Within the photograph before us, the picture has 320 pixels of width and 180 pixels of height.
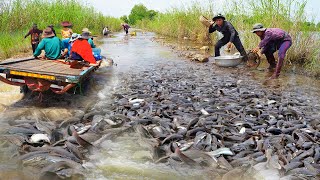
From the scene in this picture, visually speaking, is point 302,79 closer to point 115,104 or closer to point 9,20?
point 115,104

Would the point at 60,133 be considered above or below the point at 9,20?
below

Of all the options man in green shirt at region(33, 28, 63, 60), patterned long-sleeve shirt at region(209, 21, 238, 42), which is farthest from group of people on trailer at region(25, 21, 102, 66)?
patterned long-sleeve shirt at region(209, 21, 238, 42)

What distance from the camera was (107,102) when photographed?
732cm

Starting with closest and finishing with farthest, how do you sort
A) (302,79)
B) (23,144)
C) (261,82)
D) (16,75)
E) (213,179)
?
(213,179), (23,144), (16,75), (261,82), (302,79)

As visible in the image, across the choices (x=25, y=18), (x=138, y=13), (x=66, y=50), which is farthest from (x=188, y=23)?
(x=138, y=13)

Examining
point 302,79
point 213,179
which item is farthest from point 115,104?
point 302,79

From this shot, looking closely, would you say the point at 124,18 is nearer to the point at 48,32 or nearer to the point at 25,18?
the point at 25,18

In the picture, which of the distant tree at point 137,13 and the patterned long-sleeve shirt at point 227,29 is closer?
the patterned long-sleeve shirt at point 227,29

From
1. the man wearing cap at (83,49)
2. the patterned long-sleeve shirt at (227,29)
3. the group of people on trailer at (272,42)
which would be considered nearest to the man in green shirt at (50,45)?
the man wearing cap at (83,49)

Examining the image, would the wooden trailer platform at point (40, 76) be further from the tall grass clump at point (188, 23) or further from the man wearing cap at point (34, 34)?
the tall grass clump at point (188, 23)

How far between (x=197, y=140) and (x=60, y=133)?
2.26 metres

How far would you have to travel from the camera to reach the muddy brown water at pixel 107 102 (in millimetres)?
4297

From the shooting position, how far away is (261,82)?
990 cm

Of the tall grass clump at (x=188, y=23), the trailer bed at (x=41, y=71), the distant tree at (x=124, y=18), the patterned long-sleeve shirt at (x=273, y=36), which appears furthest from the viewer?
the distant tree at (x=124, y=18)
